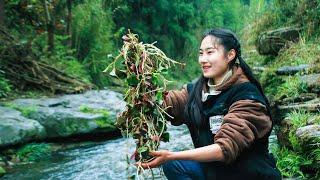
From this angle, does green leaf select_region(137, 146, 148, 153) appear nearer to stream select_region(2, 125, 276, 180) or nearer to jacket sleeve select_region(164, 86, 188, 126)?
jacket sleeve select_region(164, 86, 188, 126)

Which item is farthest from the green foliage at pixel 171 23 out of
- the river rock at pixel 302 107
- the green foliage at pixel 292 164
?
the green foliage at pixel 292 164

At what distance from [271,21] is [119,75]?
8553 millimetres

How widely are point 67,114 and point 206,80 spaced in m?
4.92

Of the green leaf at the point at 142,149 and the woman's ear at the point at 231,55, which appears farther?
the woman's ear at the point at 231,55

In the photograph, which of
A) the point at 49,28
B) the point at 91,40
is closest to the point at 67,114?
the point at 49,28

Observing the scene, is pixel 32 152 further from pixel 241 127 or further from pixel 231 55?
pixel 241 127

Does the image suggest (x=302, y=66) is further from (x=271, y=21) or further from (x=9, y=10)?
(x=9, y=10)

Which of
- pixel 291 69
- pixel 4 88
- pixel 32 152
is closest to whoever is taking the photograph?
pixel 32 152

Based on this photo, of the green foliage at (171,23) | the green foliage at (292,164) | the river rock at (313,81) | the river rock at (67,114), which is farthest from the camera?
the green foliage at (171,23)

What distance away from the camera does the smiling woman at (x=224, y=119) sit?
2547 millimetres

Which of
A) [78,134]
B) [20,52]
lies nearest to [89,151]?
[78,134]

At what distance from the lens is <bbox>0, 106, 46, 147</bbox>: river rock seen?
630cm

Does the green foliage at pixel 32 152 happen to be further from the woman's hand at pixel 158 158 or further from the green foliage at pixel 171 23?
the green foliage at pixel 171 23

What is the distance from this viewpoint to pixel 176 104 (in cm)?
306
